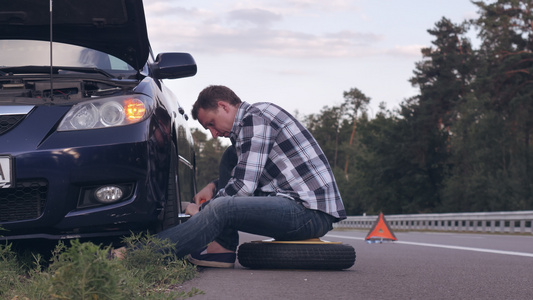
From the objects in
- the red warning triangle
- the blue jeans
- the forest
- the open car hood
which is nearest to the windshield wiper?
the open car hood

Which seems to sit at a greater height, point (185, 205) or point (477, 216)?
point (185, 205)

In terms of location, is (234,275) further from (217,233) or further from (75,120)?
(75,120)

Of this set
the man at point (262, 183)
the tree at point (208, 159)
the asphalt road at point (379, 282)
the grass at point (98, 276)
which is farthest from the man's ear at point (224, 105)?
the tree at point (208, 159)

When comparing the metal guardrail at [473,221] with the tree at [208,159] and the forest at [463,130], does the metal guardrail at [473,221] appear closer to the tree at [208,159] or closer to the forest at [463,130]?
the forest at [463,130]

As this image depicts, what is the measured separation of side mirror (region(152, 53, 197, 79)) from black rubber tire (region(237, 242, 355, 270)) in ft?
4.51

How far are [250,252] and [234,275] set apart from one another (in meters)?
0.49

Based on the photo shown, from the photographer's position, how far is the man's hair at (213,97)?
551 cm

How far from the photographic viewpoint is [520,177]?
162 feet

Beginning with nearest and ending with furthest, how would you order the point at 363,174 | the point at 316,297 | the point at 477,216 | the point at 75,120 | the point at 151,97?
the point at 316,297 → the point at 75,120 → the point at 151,97 → the point at 477,216 → the point at 363,174

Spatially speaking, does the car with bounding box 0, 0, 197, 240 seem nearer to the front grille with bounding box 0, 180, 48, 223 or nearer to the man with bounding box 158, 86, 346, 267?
the front grille with bounding box 0, 180, 48, 223

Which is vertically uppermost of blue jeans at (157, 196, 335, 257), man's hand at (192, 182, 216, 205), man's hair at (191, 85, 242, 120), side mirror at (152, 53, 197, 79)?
side mirror at (152, 53, 197, 79)

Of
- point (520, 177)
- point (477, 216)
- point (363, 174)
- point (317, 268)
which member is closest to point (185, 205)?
point (317, 268)

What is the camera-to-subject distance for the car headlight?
4566 millimetres

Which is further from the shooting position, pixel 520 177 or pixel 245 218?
pixel 520 177
